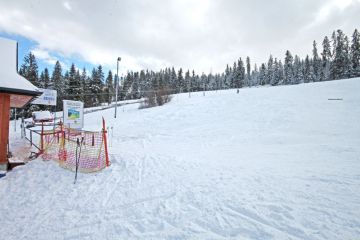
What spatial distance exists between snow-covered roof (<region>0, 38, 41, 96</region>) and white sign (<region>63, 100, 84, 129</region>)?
2703 mm

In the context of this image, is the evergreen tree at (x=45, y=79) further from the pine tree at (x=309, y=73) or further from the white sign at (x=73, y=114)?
the pine tree at (x=309, y=73)

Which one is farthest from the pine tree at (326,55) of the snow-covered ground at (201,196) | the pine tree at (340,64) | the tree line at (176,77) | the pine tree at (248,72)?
the snow-covered ground at (201,196)

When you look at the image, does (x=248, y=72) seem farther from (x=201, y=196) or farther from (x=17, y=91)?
(x=201, y=196)

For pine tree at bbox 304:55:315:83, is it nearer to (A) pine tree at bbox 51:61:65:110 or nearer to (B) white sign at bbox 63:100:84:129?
(A) pine tree at bbox 51:61:65:110

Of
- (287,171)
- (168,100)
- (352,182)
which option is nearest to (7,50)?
(287,171)

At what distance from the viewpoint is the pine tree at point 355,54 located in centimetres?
4697

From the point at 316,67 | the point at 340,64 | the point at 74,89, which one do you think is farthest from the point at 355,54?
the point at 74,89

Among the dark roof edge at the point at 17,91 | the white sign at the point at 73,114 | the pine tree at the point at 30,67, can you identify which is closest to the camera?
the dark roof edge at the point at 17,91

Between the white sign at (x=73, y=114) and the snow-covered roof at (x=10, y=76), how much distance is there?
8.87 ft

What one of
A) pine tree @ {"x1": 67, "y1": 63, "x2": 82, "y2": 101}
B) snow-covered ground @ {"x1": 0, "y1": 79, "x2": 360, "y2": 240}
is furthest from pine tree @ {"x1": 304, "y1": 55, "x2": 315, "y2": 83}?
pine tree @ {"x1": 67, "y1": 63, "x2": 82, "y2": 101}

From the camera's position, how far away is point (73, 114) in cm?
1134

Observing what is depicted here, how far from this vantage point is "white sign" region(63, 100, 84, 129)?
1100 centimetres

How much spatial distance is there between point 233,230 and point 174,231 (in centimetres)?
104

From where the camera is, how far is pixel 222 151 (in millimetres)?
10438
